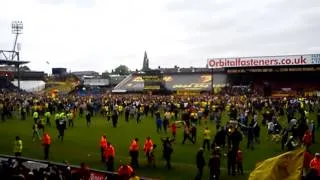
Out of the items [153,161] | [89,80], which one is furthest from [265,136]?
[89,80]

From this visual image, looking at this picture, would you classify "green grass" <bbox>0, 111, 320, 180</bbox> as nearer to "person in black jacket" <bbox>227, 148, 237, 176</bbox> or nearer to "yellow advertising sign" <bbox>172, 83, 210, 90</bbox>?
"person in black jacket" <bbox>227, 148, 237, 176</bbox>

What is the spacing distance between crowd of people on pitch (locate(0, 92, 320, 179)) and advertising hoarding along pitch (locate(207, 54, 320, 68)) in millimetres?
17285

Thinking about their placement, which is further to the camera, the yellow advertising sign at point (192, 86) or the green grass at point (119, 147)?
the yellow advertising sign at point (192, 86)

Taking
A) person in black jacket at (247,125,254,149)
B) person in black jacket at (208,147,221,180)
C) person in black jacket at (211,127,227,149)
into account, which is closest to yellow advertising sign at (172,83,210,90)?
person in black jacket at (247,125,254,149)

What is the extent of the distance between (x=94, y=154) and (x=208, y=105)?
854 inches

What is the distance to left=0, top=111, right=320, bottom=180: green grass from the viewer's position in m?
21.2

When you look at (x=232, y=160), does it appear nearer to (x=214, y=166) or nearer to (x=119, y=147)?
(x=214, y=166)

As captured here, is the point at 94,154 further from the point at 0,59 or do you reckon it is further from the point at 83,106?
the point at 0,59

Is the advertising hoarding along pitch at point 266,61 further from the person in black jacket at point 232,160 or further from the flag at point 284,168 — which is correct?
the flag at point 284,168

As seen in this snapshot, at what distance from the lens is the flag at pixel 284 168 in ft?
33.8

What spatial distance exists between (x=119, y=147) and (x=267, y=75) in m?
53.8

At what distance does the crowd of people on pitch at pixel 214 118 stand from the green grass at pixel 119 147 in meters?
0.58

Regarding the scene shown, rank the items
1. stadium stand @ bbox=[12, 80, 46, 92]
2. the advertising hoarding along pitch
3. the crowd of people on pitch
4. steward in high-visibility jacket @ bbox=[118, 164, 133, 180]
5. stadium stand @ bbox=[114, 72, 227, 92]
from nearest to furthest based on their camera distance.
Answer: steward in high-visibility jacket @ bbox=[118, 164, 133, 180]
the crowd of people on pitch
the advertising hoarding along pitch
stadium stand @ bbox=[114, 72, 227, 92]
stadium stand @ bbox=[12, 80, 46, 92]

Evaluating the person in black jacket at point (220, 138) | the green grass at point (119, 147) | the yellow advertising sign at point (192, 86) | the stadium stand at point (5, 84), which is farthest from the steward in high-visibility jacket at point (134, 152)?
the stadium stand at point (5, 84)
